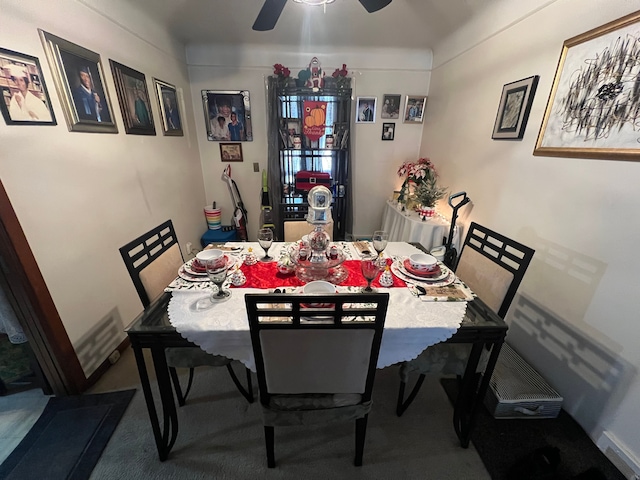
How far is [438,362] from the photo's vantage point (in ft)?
3.95

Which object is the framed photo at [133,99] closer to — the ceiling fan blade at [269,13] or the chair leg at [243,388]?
the ceiling fan blade at [269,13]

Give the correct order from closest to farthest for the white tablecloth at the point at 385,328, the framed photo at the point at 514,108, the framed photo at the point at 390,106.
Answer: the white tablecloth at the point at 385,328, the framed photo at the point at 514,108, the framed photo at the point at 390,106

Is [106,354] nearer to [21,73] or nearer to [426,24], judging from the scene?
[21,73]

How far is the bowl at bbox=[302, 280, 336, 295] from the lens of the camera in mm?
1169

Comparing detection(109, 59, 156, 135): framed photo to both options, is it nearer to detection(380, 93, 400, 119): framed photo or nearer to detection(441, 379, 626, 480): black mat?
detection(380, 93, 400, 119): framed photo

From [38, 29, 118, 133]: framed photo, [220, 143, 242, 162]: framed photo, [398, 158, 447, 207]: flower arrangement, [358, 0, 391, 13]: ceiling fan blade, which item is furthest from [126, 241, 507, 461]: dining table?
[220, 143, 242, 162]: framed photo

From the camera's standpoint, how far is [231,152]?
329cm

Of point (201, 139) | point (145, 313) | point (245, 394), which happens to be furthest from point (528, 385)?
point (201, 139)

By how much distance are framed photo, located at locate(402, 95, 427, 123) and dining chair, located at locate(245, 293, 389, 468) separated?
311cm

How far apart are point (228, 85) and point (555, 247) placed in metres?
3.45

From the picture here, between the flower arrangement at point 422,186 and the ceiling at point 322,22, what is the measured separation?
1.25 metres

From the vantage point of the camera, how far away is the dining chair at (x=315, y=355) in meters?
0.82

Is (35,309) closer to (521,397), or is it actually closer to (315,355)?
(315,355)

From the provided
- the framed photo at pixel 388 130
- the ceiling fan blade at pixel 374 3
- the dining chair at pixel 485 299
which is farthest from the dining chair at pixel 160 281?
the framed photo at pixel 388 130
